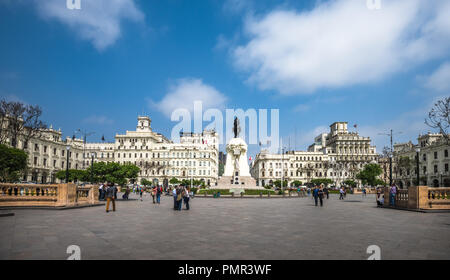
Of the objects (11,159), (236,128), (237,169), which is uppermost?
(236,128)

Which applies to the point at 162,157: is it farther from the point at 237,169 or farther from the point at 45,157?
the point at 237,169

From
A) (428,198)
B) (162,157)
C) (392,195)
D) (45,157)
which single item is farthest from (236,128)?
(162,157)

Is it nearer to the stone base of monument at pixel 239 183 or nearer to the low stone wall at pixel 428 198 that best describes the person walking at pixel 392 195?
the low stone wall at pixel 428 198

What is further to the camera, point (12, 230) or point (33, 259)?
point (12, 230)

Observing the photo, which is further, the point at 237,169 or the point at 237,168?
the point at 237,168

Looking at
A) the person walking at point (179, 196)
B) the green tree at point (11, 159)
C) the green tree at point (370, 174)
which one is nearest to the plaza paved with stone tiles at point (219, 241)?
the person walking at point (179, 196)

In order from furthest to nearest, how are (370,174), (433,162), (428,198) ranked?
(370,174) < (433,162) < (428,198)

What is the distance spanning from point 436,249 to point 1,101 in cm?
4727

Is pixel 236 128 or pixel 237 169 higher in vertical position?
pixel 236 128

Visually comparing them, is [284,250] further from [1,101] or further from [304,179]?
[304,179]

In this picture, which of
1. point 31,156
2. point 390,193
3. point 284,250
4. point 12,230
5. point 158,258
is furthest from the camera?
point 31,156

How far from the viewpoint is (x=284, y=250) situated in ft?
25.2

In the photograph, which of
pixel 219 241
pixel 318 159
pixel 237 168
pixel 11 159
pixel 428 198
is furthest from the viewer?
pixel 318 159
